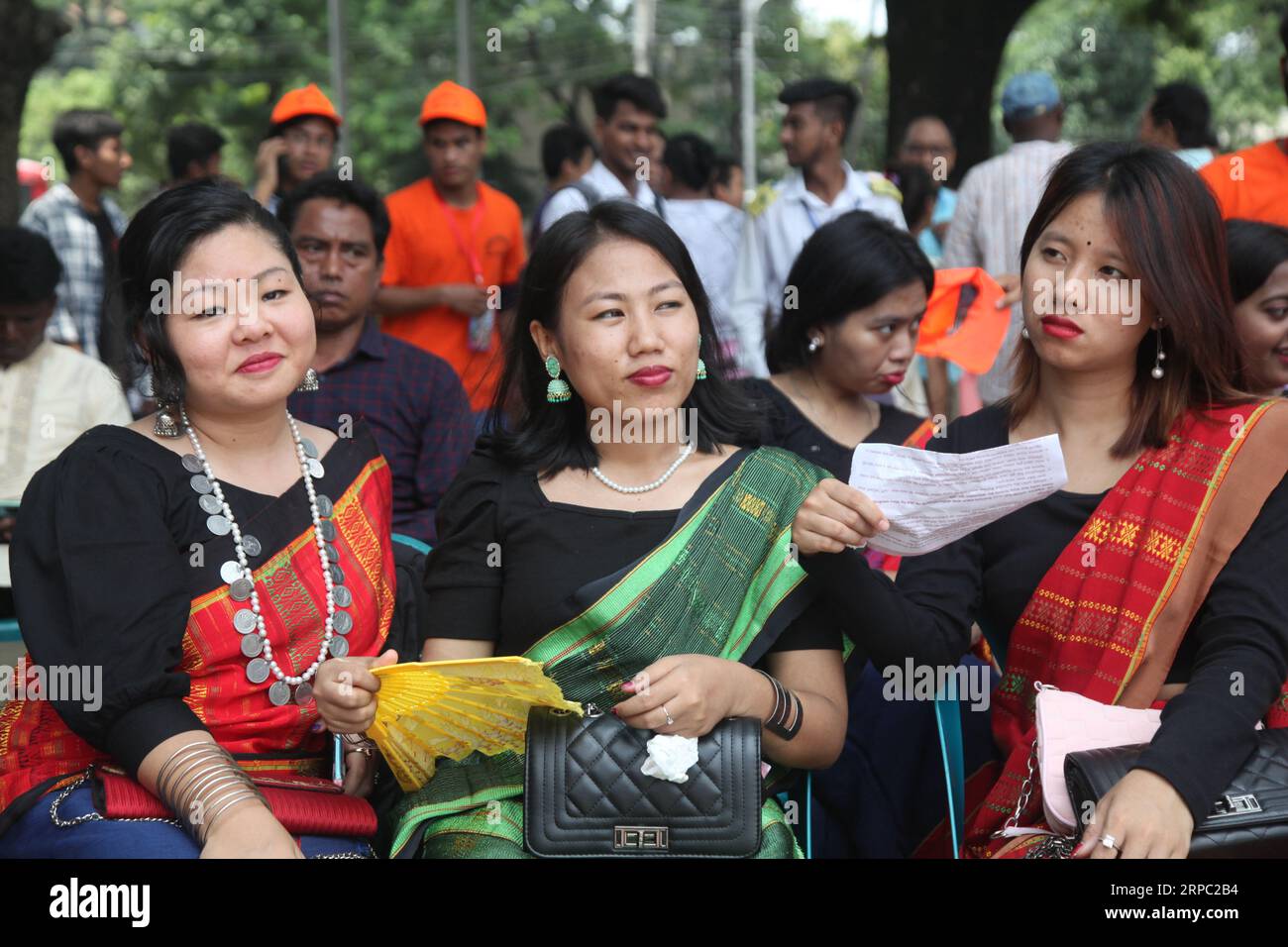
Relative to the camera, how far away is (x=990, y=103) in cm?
945

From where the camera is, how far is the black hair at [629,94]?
23.7 feet

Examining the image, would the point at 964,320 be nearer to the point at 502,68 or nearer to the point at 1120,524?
the point at 1120,524

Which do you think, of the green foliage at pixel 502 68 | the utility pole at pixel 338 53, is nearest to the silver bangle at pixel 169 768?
the utility pole at pixel 338 53

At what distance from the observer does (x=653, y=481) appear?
2.88 metres

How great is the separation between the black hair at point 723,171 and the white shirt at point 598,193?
356 centimetres

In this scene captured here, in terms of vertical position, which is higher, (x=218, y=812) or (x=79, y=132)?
(x=79, y=132)

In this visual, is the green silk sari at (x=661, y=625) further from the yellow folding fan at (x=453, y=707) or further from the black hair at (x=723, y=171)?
the black hair at (x=723, y=171)

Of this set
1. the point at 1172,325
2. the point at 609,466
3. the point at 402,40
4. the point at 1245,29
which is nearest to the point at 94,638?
the point at 609,466

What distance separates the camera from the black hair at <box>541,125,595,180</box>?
870 centimetres

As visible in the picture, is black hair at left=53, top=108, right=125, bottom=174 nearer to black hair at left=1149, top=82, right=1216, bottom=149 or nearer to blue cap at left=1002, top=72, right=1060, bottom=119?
A: blue cap at left=1002, top=72, right=1060, bottom=119

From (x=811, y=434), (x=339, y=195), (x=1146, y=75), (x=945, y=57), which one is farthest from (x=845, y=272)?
(x=1146, y=75)

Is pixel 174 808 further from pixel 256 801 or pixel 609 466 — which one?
pixel 609 466

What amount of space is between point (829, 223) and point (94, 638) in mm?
2860

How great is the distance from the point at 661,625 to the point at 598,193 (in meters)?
4.39
